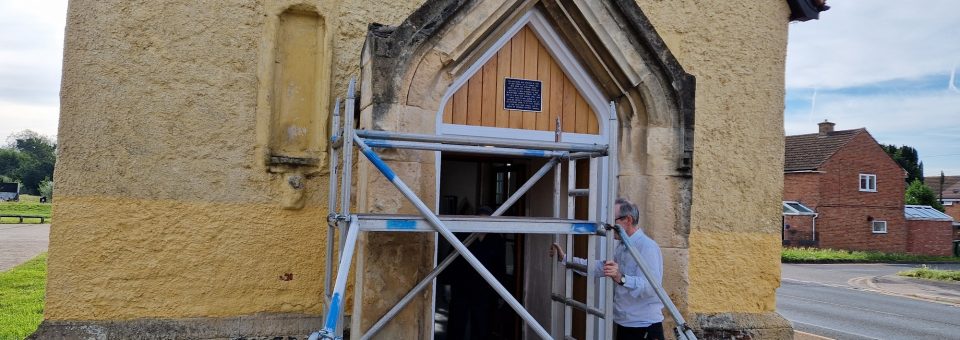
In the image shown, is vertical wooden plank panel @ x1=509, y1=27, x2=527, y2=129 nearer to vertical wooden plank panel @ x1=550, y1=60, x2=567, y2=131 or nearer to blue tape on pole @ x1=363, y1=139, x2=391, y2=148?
vertical wooden plank panel @ x1=550, y1=60, x2=567, y2=131

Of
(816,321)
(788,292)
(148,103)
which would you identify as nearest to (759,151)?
(148,103)

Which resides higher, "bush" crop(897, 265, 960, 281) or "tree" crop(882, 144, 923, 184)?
"tree" crop(882, 144, 923, 184)

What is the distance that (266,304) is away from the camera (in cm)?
505

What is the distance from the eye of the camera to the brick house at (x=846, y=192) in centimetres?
3281

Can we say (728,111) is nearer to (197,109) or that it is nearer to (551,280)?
(551,280)

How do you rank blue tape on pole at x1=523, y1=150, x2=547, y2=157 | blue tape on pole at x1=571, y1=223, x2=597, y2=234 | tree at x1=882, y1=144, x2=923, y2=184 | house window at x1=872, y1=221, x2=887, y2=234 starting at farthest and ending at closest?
tree at x1=882, y1=144, x2=923, y2=184
house window at x1=872, y1=221, x2=887, y2=234
blue tape on pole at x1=523, y1=150, x2=547, y2=157
blue tape on pole at x1=571, y1=223, x2=597, y2=234

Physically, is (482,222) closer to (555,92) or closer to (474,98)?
(474,98)

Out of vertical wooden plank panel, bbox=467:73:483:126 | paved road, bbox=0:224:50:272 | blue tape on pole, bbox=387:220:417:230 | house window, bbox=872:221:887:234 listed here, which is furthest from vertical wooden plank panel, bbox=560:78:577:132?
house window, bbox=872:221:887:234

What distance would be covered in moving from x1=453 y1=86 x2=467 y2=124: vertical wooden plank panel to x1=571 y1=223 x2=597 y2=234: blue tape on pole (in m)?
1.25

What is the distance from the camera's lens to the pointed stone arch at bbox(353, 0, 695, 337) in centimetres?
448

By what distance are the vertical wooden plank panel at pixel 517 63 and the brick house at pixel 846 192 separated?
3142 cm

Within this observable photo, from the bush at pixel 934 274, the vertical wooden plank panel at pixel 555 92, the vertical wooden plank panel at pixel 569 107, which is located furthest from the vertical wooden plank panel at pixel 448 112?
the bush at pixel 934 274

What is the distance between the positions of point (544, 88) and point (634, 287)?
177 centimetres

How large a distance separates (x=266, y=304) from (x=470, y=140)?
2.19 metres
